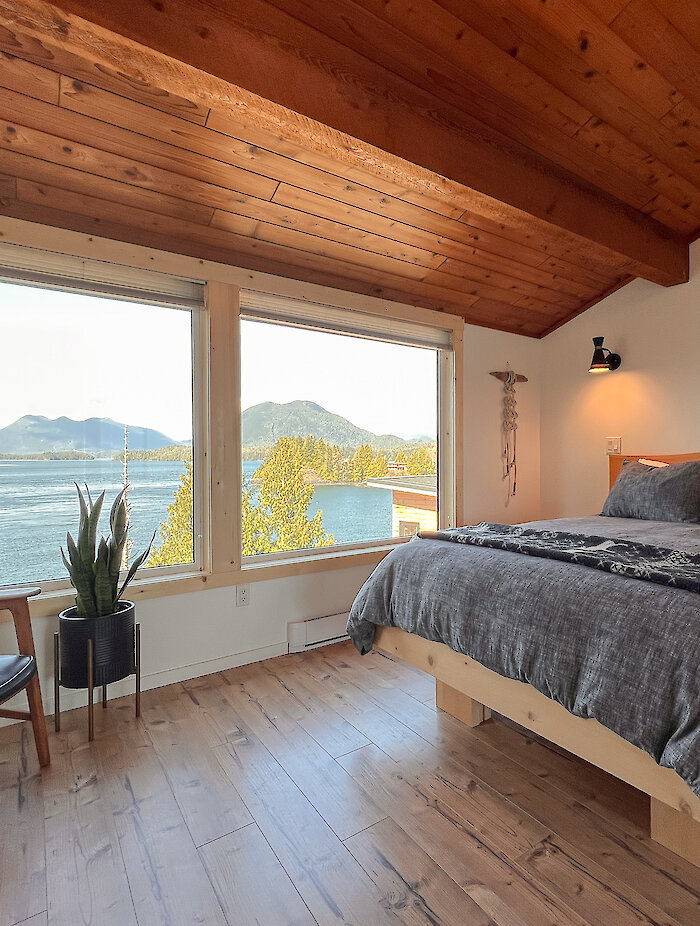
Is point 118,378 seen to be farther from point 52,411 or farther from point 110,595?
point 110,595

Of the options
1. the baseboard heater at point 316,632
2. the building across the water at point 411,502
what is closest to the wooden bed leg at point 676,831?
the baseboard heater at point 316,632

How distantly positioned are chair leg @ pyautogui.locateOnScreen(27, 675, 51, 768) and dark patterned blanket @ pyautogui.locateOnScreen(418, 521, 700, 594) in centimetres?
156

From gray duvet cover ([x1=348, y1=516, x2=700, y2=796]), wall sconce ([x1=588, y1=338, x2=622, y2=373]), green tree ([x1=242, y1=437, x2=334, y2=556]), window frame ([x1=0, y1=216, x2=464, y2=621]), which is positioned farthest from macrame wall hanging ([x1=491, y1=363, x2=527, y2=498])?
gray duvet cover ([x1=348, y1=516, x2=700, y2=796])

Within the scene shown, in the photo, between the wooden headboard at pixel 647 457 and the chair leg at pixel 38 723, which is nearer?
the chair leg at pixel 38 723

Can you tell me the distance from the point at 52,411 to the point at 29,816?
1561 mm

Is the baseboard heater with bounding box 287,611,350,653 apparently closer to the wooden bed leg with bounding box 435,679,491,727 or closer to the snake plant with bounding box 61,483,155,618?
the wooden bed leg with bounding box 435,679,491,727

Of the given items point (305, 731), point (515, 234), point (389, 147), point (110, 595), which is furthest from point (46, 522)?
point (515, 234)

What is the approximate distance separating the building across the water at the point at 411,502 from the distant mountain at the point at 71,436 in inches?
56.9

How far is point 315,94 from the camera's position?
1.85m

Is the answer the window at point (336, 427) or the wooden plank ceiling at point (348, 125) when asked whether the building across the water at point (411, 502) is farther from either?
the wooden plank ceiling at point (348, 125)

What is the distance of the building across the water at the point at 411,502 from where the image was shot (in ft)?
11.8

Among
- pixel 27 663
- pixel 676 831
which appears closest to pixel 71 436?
pixel 27 663

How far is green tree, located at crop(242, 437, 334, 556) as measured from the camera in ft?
A: 9.72

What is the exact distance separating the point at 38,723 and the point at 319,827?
1051 millimetres
